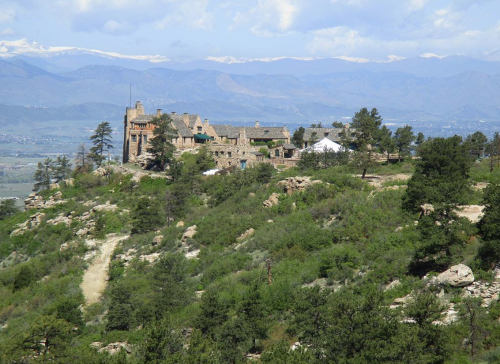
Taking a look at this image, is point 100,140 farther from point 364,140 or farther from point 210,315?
point 210,315

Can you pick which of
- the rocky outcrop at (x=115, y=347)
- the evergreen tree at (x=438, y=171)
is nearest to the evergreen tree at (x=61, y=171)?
the rocky outcrop at (x=115, y=347)

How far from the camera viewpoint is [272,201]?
1836 inches

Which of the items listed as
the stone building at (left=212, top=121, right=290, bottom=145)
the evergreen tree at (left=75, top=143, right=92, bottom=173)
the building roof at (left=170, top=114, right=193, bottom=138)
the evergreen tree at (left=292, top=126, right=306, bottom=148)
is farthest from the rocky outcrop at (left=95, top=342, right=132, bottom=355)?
the evergreen tree at (left=75, top=143, right=92, bottom=173)

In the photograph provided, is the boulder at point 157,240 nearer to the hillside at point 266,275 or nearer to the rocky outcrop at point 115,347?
the hillside at point 266,275

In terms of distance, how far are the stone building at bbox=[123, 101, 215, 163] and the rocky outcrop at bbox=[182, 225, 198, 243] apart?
2490 centimetres

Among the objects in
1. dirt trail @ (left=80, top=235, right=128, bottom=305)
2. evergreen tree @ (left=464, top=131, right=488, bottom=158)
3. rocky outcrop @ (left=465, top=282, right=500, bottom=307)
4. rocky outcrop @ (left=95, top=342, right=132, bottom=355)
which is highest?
evergreen tree @ (left=464, top=131, right=488, bottom=158)

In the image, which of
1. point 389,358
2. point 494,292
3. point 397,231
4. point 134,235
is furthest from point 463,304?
point 134,235

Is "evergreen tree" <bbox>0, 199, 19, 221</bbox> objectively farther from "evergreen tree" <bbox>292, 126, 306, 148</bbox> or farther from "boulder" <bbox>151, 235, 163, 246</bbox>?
"boulder" <bbox>151, 235, 163, 246</bbox>

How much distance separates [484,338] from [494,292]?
9.83ft

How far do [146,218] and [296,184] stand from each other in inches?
523

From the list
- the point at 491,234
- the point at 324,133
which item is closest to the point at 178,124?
the point at 324,133

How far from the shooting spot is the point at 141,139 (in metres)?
71.5

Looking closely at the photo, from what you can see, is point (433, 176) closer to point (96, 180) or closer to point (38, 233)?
point (38, 233)

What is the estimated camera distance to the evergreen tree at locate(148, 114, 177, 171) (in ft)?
212
